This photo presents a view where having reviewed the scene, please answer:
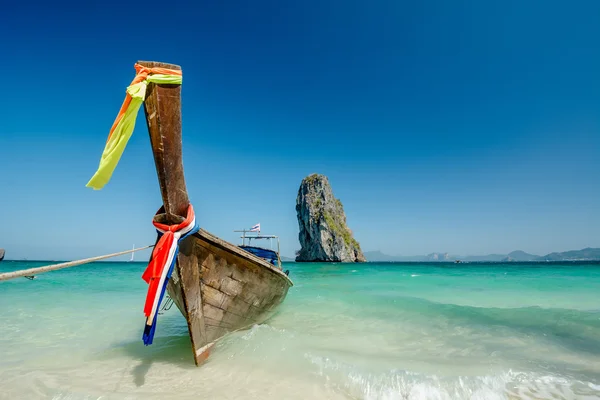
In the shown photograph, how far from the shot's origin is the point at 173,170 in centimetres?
386

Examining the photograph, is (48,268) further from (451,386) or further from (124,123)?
(451,386)

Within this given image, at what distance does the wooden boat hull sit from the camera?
4.68 meters

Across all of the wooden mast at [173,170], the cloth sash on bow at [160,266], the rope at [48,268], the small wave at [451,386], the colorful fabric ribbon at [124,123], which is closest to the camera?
the rope at [48,268]

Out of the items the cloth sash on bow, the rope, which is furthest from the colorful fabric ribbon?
the cloth sash on bow

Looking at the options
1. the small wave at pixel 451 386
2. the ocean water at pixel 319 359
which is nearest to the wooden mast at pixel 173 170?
the ocean water at pixel 319 359

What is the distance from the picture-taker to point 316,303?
1188cm

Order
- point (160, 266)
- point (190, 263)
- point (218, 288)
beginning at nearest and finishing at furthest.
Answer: point (160, 266)
point (190, 263)
point (218, 288)

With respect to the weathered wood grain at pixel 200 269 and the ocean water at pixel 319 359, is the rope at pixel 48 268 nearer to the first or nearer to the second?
the weathered wood grain at pixel 200 269

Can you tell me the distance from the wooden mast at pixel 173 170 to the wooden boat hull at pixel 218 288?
0.06 feet

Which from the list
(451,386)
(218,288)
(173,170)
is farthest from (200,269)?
(451,386)

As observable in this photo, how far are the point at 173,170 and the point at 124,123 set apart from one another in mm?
878

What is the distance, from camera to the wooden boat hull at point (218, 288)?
15.4ft

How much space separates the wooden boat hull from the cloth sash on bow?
17.4 inches

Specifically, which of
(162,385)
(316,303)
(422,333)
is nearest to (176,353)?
(162,385)
